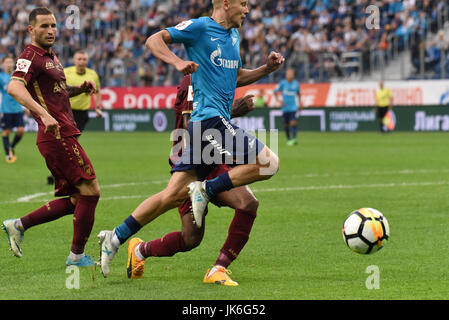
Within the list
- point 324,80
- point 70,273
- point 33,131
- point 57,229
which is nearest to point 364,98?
point 324,80

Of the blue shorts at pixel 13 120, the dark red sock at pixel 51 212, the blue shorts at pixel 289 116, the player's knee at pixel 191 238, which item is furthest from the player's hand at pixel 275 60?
the blue shorts at pixel 289 116

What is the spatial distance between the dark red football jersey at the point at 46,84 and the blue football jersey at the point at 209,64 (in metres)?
1.33

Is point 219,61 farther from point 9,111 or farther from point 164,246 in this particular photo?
point 9,111

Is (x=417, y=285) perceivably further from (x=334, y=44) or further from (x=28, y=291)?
(x=334, y=44)

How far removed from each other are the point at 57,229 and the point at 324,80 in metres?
25.1

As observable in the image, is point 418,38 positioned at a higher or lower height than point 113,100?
higher

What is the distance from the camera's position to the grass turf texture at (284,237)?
6.54 m

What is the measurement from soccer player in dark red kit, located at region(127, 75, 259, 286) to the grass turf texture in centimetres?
17

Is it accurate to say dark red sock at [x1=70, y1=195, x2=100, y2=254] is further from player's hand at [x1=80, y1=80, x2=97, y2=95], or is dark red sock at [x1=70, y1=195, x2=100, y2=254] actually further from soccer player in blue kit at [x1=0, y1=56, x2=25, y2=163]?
soccer player in blue kit at [x1=0, y1=56, x2=25, y2=163]

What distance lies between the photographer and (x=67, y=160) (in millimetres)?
7473

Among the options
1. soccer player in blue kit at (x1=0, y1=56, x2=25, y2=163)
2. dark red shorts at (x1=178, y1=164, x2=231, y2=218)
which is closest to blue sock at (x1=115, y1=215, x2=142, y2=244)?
dark red shorts at (x1=178, y1=164, x2=231, y2=218)

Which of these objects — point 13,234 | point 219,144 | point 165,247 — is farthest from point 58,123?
point 219,144

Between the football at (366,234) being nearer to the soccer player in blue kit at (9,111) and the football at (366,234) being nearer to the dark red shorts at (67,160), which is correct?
the dark red shorts at (67,160)

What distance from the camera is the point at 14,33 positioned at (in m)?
41.9
